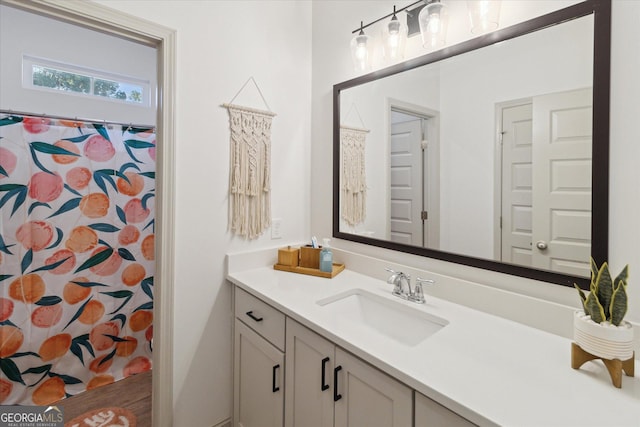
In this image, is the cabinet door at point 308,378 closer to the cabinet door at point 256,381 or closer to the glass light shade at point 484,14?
the cabinet door at point 256,381

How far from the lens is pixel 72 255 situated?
1995 millimetres

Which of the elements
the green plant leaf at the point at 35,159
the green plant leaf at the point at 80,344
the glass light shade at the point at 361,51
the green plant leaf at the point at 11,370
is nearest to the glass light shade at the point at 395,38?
the glass light shade at the point at 361,51

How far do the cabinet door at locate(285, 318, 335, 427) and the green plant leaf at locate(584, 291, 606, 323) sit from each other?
71cm

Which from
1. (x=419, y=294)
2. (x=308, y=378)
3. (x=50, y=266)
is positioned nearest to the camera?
(x=308, y=378)

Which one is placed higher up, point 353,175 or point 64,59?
point 64,59

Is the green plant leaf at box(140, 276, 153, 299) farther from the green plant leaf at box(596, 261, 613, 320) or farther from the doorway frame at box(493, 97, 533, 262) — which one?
the green plant leaf at box(596, 261, 613, 320)

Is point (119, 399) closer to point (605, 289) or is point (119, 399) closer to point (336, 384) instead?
point (336, 384)

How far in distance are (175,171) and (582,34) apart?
161cm

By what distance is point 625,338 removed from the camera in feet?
2.47

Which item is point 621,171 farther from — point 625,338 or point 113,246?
point 113,246

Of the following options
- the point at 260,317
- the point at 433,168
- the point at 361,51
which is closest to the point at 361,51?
the point at 361,51

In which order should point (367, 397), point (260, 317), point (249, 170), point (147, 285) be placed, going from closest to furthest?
point (367, 397)
point (260, 317)
point (249, 170)
point (147, 285)

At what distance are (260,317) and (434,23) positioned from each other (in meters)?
1.44

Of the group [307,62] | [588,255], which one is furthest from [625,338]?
[307,62]
